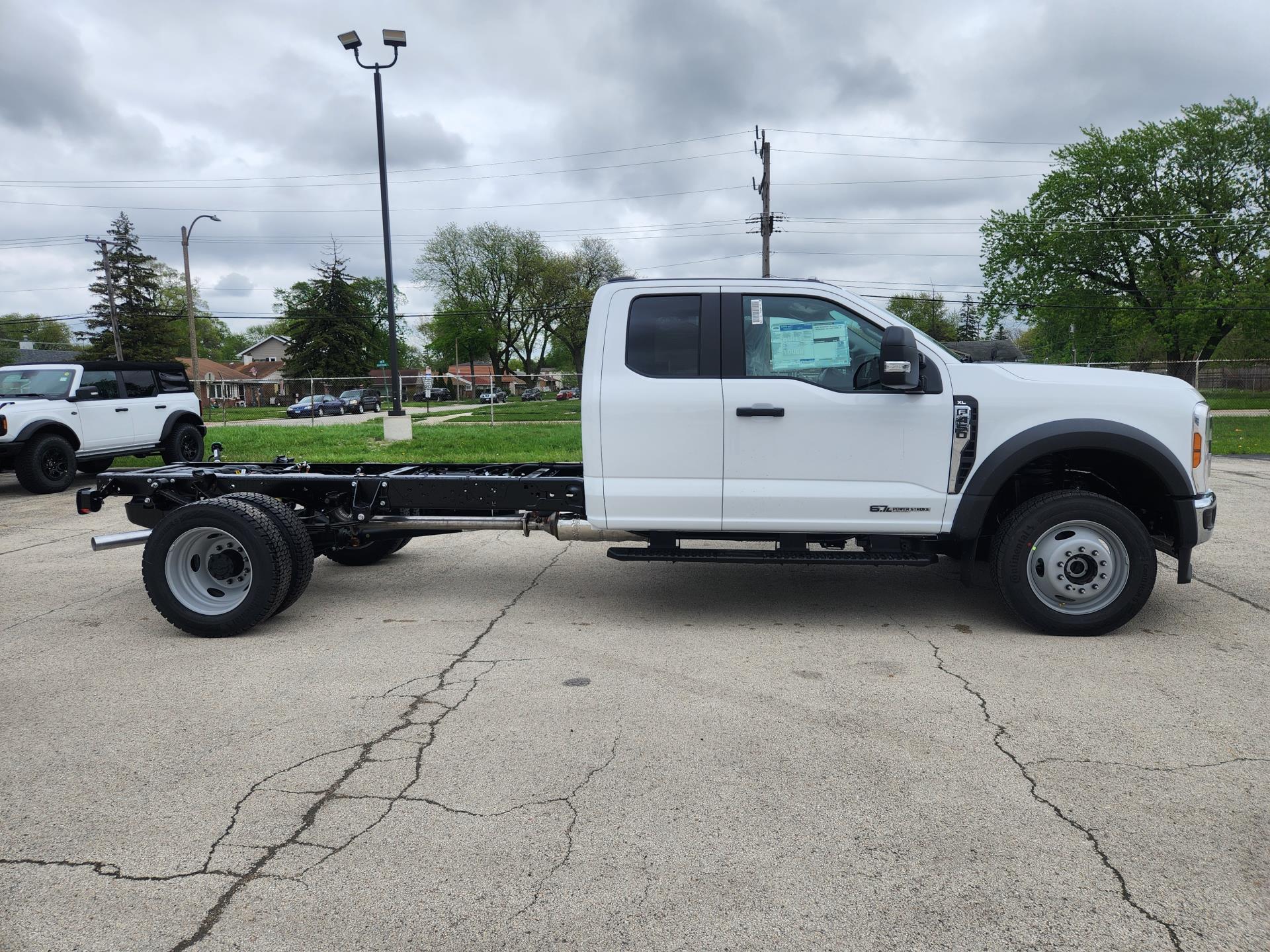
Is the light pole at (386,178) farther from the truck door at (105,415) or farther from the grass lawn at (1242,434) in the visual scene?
the grass lawn at (1242,434)

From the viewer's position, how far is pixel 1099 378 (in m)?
5.11

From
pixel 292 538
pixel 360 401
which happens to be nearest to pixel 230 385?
pixel 360 401

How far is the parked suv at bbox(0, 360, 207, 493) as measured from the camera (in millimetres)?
12016

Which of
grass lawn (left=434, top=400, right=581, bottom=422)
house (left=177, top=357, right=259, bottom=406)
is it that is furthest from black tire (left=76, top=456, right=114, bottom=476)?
house (left=177, top=357, right=259, bottom=406)

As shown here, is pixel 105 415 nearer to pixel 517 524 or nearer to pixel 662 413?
pixel 517 524

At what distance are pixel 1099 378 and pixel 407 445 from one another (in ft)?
48.7

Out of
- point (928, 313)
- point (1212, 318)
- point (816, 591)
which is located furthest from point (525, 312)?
point (816, 591)

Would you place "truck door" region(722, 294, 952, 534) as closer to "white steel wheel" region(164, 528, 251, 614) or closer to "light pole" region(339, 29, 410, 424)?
"white steel wheel" region(164, 528, 251, 614)

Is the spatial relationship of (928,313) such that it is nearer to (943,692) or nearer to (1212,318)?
(1212,318)

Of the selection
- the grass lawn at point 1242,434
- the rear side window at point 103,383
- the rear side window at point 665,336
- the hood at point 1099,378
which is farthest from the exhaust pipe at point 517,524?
the grass lawn at point 1242,434

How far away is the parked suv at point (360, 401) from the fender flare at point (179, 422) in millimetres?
34054

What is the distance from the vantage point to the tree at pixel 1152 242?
4347cm

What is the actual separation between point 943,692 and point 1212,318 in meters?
48.2

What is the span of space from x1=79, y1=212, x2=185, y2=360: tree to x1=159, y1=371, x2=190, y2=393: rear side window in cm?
5467
